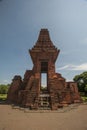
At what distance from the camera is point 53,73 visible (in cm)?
2042

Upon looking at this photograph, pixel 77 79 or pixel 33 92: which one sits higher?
pixel 77 79

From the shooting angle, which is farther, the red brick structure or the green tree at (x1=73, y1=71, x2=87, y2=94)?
the green tree at (x1=73, y1=71, x2=87, y2=94)

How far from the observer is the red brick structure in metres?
17.5

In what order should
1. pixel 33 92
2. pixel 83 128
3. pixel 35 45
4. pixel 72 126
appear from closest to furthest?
pixel 83 128, pixel 72 126, pixel 33 92, pixel 35 45

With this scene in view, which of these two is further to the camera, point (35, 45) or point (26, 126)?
point (35, 45)

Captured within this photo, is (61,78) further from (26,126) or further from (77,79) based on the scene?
(77,79)

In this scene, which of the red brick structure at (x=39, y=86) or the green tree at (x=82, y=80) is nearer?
the red brick structure at (x=39, y=86)

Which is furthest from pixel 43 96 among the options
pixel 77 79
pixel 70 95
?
Result: pixel 77 79

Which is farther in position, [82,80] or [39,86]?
[82,80]

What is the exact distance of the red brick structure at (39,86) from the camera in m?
17.5

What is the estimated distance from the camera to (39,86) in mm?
19312

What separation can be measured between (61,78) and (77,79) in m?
22.1

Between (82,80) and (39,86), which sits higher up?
(82,80)

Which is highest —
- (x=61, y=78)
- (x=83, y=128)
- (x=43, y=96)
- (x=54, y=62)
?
(x=54, y=62)
